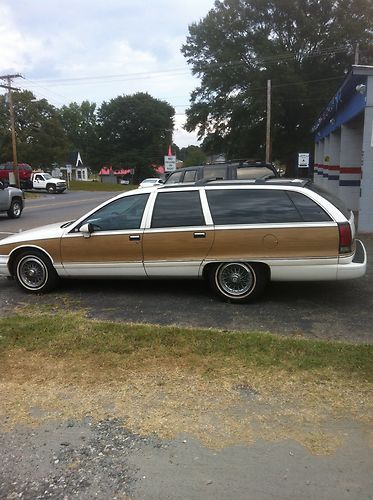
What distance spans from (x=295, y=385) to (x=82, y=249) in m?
3.56

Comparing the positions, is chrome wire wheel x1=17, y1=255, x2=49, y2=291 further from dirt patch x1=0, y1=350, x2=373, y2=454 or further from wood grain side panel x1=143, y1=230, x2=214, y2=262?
dirt patch x1=0, y1=350, x2=373, y2=454

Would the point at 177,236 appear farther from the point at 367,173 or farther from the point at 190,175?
the point at 190,175

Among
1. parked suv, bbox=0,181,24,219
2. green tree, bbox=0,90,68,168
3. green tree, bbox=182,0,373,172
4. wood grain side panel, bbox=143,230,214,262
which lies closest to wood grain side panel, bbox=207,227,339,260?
wood grain side panel, bbox=143,230,214,262

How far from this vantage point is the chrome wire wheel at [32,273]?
6.82 m

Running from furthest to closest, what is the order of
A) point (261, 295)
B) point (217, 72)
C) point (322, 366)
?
point (217, 72)
point (261, 295)
point (322, 366)

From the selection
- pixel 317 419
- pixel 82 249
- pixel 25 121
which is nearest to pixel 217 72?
pixel 25 121

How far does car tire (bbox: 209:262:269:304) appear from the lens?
6.12 meters

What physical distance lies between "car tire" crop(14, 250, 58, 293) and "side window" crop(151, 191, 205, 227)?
1.59 metres

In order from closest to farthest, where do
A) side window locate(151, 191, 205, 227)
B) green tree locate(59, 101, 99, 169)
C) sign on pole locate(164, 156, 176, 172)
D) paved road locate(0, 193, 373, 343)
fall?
paved road locate(0, 193, 373, 343), side window locate(151, 191, 205, 227), sign on pole locate(164, 156, 176, 172), green tree locate(59, 101, 99, 169)

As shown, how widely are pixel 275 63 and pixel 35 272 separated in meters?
40.1

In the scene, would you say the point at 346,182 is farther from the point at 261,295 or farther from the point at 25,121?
the point at 25,121

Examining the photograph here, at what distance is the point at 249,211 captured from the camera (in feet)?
20.3

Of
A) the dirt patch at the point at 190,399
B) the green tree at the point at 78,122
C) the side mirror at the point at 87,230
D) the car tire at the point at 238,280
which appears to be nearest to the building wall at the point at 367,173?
the car tire at the point at 238,280

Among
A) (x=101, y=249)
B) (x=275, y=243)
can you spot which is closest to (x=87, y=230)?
(x=101, y=249)
